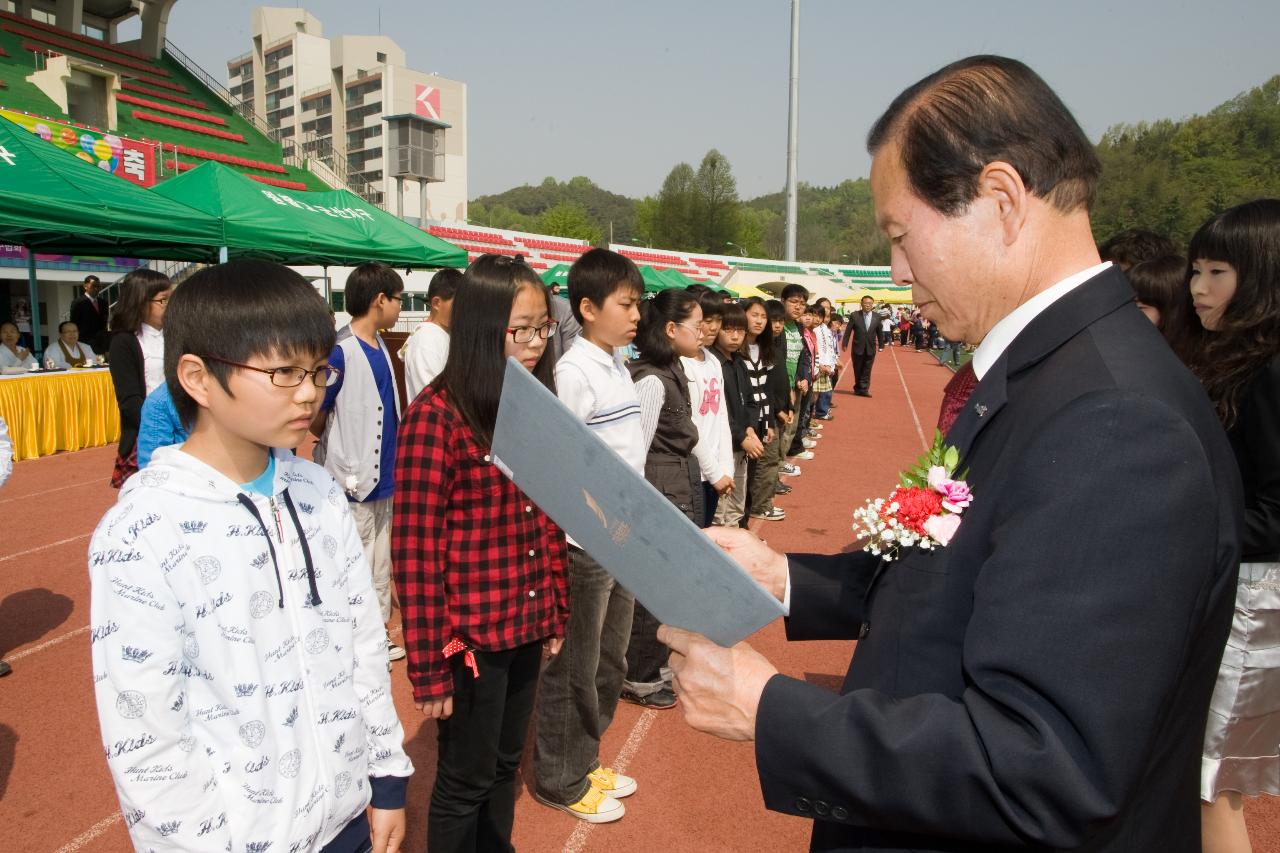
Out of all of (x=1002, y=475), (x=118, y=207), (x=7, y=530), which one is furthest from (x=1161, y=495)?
(x=118, y=207)

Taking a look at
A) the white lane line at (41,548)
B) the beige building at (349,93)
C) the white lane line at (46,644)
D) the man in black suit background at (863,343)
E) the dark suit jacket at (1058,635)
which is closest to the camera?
the dark suit jacket at (1058,635)

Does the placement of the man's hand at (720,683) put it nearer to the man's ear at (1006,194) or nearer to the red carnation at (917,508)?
the red carnation at (917,508)

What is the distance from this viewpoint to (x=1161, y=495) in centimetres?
85

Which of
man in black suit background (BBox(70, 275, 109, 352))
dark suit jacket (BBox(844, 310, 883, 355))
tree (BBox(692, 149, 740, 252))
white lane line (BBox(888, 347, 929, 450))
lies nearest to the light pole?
white lane line (BBox(888, 347, 929, 450))

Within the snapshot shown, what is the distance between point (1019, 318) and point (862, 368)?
17.3 meters

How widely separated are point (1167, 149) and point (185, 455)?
89.5 m


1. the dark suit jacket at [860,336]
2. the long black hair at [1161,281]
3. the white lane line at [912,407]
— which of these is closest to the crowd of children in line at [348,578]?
the long black hair at [1161,281]

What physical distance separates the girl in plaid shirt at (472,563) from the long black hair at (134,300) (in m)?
3.23

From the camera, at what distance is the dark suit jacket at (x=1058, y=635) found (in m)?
0.85

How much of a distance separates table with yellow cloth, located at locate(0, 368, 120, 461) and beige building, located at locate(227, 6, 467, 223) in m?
58.1

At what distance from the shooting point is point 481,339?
230 cm

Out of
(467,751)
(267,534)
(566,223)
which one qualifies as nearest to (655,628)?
(467,751)

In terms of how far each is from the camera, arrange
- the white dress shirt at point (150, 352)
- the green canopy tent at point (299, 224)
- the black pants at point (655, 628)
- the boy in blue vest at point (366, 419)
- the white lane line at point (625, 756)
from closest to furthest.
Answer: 1. the white lane line at point (625, 756)
2. the black pants at point (655, 628)
3. the boy in blue vest at point (366, 419)
4. the white dress shirt at point (150, 352)
5. the green canopy tent at point (299, 224)

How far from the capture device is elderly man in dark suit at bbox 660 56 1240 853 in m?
0.86
